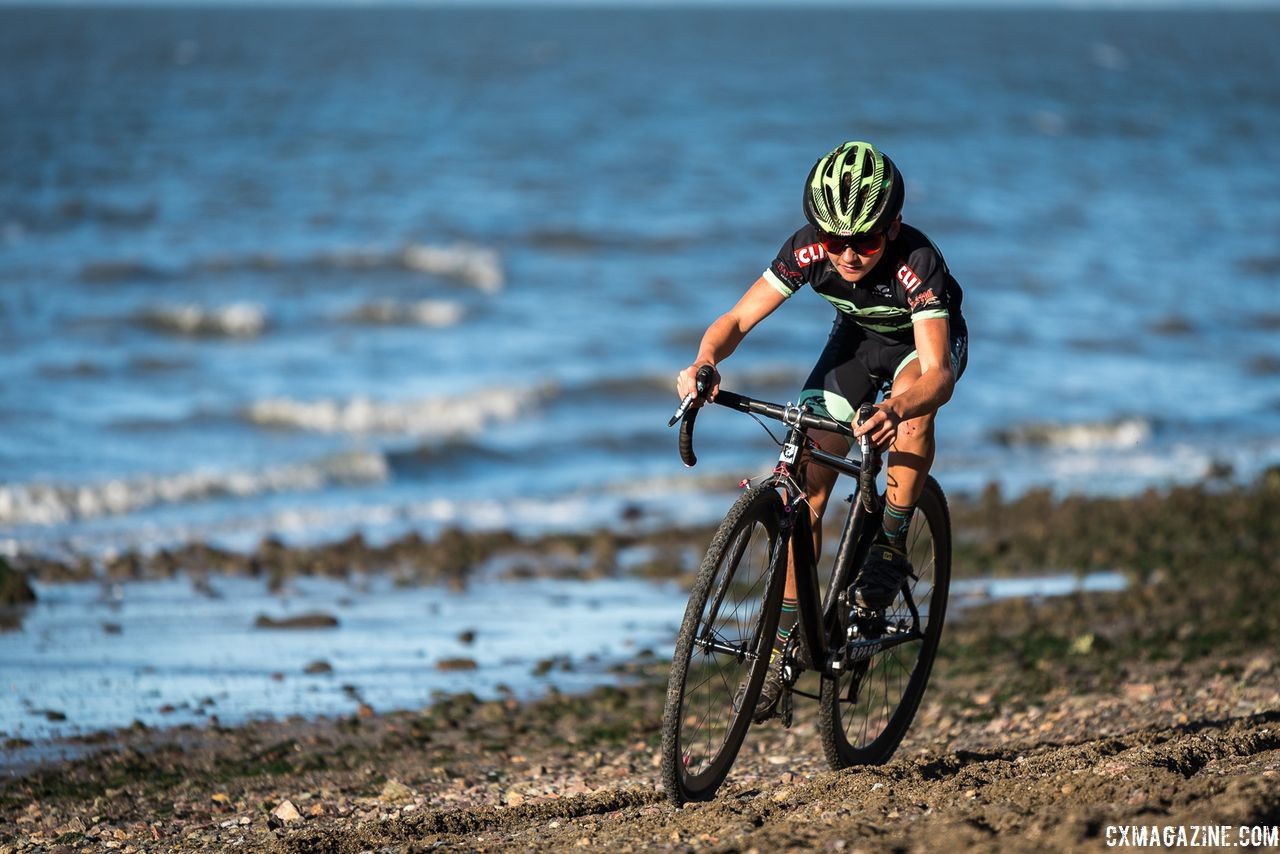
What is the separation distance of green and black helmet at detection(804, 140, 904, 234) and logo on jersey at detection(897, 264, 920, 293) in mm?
193

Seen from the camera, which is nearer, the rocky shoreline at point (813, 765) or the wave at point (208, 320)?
the rocky shoreline at point (813, 765)

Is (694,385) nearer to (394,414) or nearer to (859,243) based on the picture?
(859,243)

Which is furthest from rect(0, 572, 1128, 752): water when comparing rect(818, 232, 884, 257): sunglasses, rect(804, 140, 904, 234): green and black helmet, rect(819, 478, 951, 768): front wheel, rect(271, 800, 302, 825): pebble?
rect(804, 140, 904, 234): green and black helmet

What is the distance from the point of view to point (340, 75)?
64875 mm

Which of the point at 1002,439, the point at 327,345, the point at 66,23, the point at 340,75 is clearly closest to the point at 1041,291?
the point at 1002,439

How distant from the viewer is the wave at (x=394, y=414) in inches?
594

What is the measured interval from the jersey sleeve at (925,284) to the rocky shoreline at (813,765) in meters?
1.68

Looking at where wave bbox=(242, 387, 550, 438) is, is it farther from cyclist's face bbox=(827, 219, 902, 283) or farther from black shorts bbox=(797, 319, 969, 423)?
cyclist's face bbox=(827, 219, 902, 283)

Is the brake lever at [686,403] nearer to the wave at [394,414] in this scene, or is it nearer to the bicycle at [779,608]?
the bicycle at [779,608]

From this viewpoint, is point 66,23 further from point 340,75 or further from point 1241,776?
point 1241,776

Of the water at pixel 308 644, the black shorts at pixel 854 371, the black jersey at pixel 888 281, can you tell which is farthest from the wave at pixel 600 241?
the black jersey at pixel 888 281

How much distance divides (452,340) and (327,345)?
1671 millimetres

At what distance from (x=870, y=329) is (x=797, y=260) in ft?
1.61

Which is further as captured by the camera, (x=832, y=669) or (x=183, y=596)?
(x=183, y=596)
